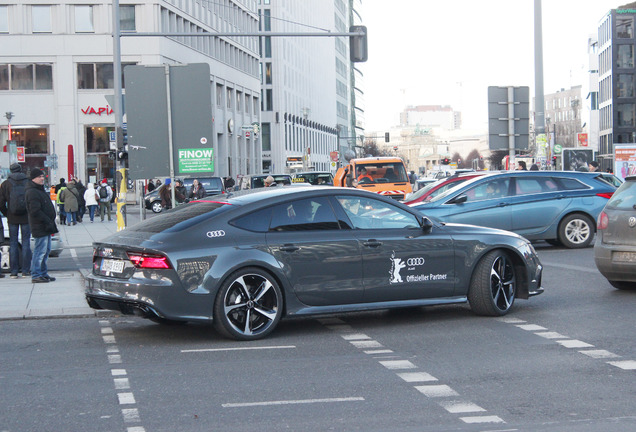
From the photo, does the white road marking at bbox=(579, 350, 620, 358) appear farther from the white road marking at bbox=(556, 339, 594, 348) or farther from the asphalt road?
the white road marking at bbox=(556, 339, 594, 348)

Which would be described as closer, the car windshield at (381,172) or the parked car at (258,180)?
the car windshield at (381,172)

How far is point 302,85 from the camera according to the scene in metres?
114

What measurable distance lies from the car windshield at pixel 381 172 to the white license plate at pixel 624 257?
73.8ft

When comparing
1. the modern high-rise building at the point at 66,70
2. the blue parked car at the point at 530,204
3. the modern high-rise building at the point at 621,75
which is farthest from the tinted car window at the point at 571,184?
the modern high-rise building at the point at 621,75

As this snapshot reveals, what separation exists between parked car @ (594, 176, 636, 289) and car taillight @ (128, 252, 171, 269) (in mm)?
6205

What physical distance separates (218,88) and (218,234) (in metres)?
66.4

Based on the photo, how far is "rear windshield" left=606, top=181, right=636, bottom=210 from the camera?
481 inches

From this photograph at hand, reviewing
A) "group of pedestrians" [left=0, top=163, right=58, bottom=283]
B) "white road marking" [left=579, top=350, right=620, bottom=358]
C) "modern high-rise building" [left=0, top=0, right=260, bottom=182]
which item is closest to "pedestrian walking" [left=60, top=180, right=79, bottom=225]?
"group of pedestrians" [left=0, top=163, right=58, bottom=283]

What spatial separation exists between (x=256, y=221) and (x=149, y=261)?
3.77ft

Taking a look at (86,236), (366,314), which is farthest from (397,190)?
(366,314)

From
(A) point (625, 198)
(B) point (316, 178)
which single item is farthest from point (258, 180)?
(A) point (625, 198)

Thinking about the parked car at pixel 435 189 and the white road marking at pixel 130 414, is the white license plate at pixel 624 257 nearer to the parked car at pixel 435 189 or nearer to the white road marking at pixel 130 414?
the white road marking at pixel 130 414

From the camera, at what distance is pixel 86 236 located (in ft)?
94.2

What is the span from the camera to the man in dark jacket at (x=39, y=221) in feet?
46.6
